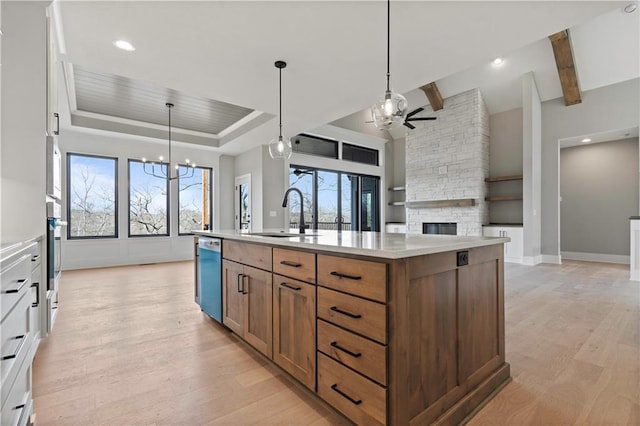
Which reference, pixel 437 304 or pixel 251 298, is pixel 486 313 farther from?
pixel 251 298

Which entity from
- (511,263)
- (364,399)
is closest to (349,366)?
(364,399)

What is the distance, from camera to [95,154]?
6.22 m

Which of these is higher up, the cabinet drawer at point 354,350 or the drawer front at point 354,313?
the drawer front at point 354,313

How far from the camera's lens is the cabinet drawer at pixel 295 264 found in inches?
65.4

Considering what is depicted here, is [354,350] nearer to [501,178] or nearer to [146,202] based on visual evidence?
[146,202]

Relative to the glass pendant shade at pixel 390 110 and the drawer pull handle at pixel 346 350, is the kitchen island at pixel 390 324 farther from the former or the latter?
the glass pendant shade at pixel 390 110

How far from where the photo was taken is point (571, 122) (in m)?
6.58

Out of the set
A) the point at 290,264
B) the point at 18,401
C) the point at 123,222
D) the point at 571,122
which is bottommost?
the point at 18,401

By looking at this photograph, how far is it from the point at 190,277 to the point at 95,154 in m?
3.41

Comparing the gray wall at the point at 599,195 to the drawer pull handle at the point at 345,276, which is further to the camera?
the gray wall at the point at 599,195

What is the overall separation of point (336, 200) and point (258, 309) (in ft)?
20.8

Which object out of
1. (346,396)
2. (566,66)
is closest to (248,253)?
(346,396)

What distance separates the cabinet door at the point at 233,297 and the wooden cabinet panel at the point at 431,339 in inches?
56.5

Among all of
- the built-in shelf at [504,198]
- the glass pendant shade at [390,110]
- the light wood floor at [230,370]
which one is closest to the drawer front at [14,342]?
the light wood floor at [230,370]
